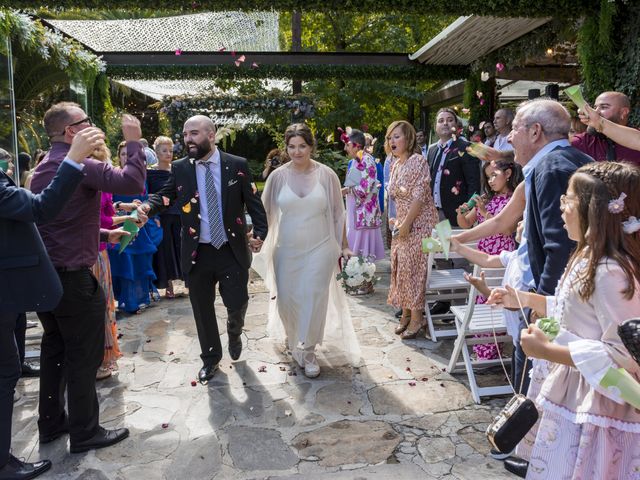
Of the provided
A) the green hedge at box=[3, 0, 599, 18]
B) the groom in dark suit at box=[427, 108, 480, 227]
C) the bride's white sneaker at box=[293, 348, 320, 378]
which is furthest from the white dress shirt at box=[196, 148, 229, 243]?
the green hedge at box=[3, 0, 599, 18]

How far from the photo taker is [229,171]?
4.67 metres

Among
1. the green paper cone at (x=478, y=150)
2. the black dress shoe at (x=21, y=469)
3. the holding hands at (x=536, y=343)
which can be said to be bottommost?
Result: the black dress shoe at (x=21, y=469)

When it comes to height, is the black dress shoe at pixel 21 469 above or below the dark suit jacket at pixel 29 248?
below

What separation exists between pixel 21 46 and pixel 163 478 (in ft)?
22.0

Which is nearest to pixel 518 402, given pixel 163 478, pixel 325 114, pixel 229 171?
pixel 163 478

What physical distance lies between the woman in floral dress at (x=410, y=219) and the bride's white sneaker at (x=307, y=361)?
1280mm

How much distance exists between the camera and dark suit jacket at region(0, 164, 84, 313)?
2.97m

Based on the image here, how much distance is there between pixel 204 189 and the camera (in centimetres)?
464

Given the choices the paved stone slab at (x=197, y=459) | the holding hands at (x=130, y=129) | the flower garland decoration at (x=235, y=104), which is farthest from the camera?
the flower garland decoration at (x=235, y=104)

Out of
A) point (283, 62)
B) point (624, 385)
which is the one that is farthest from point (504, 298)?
point (283, 62)

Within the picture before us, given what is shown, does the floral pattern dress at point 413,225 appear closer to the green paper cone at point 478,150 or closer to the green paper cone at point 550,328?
the green paper cone at point 478,150

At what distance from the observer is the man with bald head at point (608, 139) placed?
14.5 feet

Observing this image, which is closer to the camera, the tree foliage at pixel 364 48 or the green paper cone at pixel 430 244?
the green paper cone at pixel 430 244

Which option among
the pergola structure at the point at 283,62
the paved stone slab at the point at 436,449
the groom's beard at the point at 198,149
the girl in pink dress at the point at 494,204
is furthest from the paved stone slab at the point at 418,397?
the pergola structure at the point at 283,62
